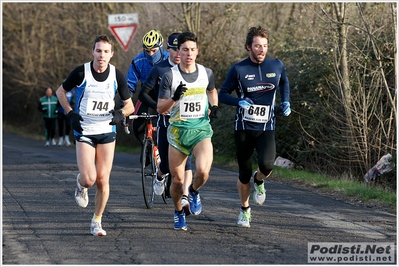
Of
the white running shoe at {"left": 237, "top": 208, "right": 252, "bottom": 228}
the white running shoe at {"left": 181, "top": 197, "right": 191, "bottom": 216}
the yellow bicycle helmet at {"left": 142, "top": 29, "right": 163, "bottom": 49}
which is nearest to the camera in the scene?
the white running shoe at {"left": 237, "top": 208, "right": 252, "bottom": 228}

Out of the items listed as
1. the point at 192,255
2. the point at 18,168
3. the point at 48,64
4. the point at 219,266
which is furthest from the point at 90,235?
the point at 48,64

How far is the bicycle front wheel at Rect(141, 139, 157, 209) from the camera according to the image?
10.4 m

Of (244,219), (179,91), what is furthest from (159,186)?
(179,91)

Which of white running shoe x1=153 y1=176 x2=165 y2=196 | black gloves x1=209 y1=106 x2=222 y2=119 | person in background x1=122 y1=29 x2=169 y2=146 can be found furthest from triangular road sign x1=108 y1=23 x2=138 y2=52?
black gloves x1=209 y1=106 x2=222 y2=119

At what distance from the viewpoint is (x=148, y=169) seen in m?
10.6

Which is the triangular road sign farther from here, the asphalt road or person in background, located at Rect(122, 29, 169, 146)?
person in background, located at Rect(122, 29, 169, 146)

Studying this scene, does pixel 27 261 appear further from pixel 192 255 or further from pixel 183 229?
pixel 183 229

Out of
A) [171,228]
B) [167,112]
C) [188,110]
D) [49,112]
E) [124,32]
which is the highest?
[124,32]

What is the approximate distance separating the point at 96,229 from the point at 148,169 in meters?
2.39

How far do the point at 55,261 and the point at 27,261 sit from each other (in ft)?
0.77

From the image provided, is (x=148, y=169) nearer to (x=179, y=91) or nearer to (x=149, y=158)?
(x=149, y=158)

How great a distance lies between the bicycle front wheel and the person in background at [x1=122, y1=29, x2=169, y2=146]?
0.30 m

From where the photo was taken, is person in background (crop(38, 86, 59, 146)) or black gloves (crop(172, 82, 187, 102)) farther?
person in background (crop(38, 86, 59, 146))

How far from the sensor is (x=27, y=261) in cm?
709
